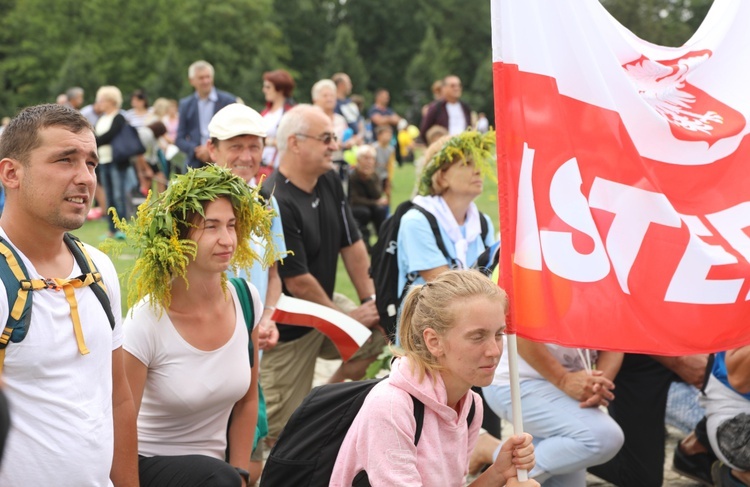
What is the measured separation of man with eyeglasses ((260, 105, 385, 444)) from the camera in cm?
604

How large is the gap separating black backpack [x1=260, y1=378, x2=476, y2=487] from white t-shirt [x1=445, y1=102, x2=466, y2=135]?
1259cm

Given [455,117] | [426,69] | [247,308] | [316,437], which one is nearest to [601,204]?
[316,437]

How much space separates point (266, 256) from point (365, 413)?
4.71ft

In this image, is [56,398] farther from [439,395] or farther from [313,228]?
[313,228]

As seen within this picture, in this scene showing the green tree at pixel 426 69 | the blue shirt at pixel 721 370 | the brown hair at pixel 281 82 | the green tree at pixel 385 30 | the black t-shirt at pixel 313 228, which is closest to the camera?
the blue shirt at pixel 721 370

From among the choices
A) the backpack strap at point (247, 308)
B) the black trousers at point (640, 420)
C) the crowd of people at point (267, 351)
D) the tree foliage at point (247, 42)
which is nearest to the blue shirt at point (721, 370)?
the crowd of people at point (267, 351)

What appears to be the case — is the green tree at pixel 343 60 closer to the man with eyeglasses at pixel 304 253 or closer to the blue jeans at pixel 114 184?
the blue jeans at pixel 114 184

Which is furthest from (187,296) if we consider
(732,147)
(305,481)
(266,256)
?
(732,147)

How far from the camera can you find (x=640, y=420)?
19.0 feet

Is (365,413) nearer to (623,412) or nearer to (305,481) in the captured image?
(305,481)

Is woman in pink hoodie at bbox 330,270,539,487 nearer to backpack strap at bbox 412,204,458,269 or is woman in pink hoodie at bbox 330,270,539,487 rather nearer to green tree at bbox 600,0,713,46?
backpack strap at bbox 412,204,458,269

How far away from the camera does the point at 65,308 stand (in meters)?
3.21

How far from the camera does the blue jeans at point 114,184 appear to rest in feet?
50.9

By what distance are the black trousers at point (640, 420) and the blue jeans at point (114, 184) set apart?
1091 cm
